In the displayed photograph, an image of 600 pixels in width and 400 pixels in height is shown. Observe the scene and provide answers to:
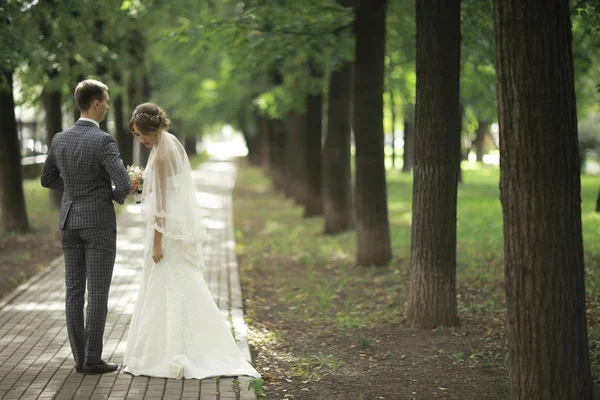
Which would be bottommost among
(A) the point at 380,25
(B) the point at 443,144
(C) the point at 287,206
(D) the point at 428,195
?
(C) the point at 287,206

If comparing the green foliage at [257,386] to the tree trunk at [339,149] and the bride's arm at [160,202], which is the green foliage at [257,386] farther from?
the tree trunk at [339,149]

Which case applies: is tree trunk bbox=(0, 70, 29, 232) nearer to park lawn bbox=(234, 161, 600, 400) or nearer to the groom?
park lawn bbox=(234, 161, 600, 400)

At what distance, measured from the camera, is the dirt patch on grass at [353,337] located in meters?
6.41

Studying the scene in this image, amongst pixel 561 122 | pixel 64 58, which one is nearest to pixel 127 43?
pixel 64 58

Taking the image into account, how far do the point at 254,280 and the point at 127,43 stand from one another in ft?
36.1

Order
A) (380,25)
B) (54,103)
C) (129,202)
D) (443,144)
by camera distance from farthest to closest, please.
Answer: (129,202)
(54,103)
(380,25)
(443,144)

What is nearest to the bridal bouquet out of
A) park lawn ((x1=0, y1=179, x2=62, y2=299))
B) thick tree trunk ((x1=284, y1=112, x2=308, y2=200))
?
park lawn ((x1=0, y1=179, x2=62, y2=299))

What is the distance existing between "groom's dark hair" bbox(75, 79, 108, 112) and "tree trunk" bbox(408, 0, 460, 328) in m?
3.55

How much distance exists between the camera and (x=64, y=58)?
15.2 meters

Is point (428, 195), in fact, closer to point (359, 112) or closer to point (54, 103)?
point (359, 112)

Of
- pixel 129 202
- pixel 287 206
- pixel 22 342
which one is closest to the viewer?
pixel 22 342

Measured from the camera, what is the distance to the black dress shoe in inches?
247

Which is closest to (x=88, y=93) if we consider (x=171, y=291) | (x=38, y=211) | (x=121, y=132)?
(x=171, y=291)

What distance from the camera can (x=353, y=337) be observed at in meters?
8.31
